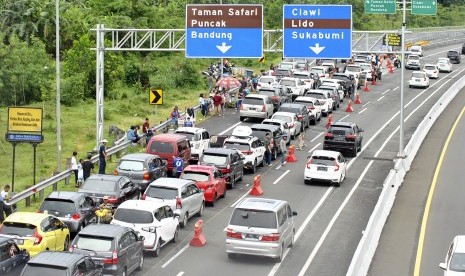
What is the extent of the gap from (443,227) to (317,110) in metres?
24.1

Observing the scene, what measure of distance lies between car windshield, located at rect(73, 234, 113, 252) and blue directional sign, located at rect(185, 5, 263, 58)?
1910 centimetres

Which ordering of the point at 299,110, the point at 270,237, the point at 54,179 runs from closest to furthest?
the point at 270,237
the point at 54,179
the point at 299,110

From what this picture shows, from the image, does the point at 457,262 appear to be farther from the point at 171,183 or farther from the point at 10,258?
the point at 171,183

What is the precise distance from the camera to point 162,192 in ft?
103

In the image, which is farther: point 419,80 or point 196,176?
point 419,80

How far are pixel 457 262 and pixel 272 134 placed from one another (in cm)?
2290

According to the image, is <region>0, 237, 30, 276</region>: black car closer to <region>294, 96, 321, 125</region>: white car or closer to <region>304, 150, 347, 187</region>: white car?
<region>304, 150, 347, 187</region>: white car

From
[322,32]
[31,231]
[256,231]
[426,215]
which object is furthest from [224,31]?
[31,231]

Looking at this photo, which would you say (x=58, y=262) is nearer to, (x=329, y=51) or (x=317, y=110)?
(x=329, y=51)

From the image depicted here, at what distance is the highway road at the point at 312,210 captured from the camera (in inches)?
1074

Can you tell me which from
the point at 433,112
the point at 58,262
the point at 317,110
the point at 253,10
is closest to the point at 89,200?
the point at 58,262

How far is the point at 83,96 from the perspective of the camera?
60.7m

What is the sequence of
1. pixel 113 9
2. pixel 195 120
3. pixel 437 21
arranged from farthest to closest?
pixel 437 21
pixel 113 9
pixel 195 120

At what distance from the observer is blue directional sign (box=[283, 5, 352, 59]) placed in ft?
140
